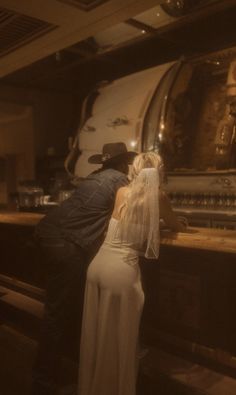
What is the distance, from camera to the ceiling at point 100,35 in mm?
2453

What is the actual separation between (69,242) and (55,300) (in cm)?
44

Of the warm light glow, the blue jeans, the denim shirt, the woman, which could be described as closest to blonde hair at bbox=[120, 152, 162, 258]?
the woman

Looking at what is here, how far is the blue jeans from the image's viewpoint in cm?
271

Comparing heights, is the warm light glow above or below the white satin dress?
above

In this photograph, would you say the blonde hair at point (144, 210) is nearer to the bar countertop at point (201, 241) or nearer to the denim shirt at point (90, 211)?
the bar countertop at point (201, 241)

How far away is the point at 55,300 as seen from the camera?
2.82 m

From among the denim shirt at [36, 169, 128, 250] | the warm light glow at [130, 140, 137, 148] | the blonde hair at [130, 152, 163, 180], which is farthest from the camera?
the warm light glow at [130, 140, 137, 148]

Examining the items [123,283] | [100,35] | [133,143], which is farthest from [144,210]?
[100,35]

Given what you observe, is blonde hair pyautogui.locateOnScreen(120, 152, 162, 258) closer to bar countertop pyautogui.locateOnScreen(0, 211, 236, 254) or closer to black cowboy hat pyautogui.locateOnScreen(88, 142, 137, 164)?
bar countertop pyautogui.locateOnScreen(0, 211, 236, 254)

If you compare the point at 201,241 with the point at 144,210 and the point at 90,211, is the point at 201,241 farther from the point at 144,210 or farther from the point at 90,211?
the point at 90,211

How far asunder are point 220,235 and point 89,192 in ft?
2.78

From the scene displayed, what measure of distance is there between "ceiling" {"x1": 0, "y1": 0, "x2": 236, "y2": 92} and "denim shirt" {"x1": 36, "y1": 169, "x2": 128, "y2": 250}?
0.97m

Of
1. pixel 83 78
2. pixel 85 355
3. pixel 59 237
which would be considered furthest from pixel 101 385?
pixel 83 78

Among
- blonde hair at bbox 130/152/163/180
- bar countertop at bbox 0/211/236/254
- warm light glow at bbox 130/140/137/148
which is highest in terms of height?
warm light glow at bbox 130/140/137/148
